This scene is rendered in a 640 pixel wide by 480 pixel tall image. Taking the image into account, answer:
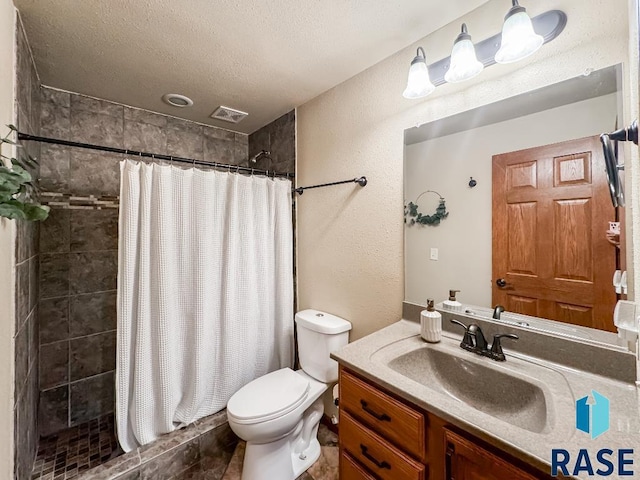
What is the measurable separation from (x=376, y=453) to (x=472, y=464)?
35 centimetres

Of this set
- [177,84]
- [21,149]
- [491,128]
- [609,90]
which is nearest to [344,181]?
[491,128]

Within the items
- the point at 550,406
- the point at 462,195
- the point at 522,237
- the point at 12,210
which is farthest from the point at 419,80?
the point at 12,210

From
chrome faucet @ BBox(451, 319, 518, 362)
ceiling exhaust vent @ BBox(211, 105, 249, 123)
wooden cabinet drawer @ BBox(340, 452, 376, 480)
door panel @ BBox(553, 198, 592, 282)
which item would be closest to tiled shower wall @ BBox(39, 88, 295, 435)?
ceiling exhaust vent @ BBox(211, 105, 249, 123)

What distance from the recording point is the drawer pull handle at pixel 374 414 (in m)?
A: 0.89

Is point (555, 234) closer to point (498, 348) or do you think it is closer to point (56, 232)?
point (498, 348)

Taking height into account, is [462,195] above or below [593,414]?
above

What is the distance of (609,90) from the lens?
0.88 metres

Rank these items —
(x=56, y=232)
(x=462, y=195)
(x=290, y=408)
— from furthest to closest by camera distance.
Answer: (x=56, y=232)
(x=290, y=408)
(x=462, y=195)

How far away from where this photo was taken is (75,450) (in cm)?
155

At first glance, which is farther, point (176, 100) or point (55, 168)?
point (176, 100)

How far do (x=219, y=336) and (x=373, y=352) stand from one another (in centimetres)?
110

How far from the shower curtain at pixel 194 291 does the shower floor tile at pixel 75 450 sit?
28cm

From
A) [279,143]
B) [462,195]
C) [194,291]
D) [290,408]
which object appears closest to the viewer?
[462,195]

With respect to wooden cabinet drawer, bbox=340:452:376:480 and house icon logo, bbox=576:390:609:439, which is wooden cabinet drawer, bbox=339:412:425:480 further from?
house icon logo, bbox=576:390:609:439
